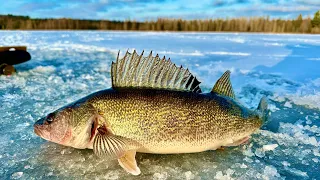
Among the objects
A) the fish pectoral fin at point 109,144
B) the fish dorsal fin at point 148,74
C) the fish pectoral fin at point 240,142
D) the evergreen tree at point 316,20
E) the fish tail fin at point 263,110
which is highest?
the evergreen tree at point 316,20

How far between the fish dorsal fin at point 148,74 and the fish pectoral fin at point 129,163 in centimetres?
57

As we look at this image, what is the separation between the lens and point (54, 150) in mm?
2836

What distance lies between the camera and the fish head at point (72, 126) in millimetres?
2445

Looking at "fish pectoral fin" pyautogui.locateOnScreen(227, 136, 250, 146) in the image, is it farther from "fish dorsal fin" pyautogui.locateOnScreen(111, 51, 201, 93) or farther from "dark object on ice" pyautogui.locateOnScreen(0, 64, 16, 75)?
"dark object on ice" pyautogui.locateOnScreen(0, 64, 16, 75)

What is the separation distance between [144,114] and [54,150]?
3.20ft

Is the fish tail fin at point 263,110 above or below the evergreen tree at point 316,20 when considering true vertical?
below

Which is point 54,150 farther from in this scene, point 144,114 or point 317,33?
point 317,33

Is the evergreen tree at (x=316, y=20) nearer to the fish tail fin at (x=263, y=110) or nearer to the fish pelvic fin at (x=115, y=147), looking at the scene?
the fish tail fin at (x=263, y=110)

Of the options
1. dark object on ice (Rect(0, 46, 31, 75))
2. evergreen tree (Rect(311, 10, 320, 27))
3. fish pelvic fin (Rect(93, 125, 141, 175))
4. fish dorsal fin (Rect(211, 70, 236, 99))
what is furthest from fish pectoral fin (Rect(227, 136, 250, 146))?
evergreen tree (Rect(311, 10, 320, 27))

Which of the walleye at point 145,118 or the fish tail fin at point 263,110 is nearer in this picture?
the walleye at point 145,118

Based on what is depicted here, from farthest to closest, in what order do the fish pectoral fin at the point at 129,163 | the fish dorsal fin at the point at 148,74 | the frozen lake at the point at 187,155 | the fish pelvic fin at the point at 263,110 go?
the fish pelvic fin at the point at 263,110 < the fish dorsal fin at the point at 148,74 < the frozen lake at the point at 187,155 < the fish pectoral fin at the point at 129,163

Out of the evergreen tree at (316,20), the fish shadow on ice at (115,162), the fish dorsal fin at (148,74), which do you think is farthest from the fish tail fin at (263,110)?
the evergreen tree at (316,20)

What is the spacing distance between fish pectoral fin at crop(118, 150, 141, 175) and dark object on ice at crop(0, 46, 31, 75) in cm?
547

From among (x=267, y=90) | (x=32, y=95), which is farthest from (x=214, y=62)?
(x=32, y=95)
